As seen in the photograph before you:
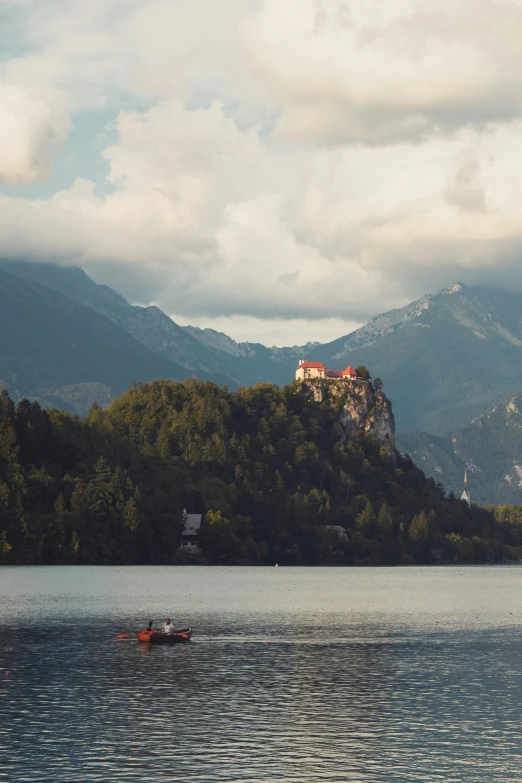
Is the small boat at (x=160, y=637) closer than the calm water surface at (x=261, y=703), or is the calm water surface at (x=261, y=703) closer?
the calm water surface at (x=261, y=703)

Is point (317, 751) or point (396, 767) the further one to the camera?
point (317, 751)

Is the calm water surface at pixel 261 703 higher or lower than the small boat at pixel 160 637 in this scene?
lower

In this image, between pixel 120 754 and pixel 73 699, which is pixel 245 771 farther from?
pixel 73 699

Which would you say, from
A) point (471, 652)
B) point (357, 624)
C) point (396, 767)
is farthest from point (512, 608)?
point (396, 767)

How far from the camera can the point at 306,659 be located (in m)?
112

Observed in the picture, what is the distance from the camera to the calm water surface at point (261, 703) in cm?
6556

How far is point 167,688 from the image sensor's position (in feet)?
307

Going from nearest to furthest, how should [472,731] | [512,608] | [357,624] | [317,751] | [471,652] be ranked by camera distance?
[317,751]
[472,731]
[471,652]
[357,624]
[512,608]

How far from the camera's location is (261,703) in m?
86.1

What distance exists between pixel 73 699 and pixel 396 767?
31.0 m

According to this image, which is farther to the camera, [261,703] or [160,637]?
[160,637]

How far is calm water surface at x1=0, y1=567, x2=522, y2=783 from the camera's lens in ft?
215

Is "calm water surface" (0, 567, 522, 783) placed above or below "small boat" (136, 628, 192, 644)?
below

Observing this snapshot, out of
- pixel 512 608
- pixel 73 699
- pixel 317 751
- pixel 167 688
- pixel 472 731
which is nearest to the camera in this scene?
pixel 317 751
